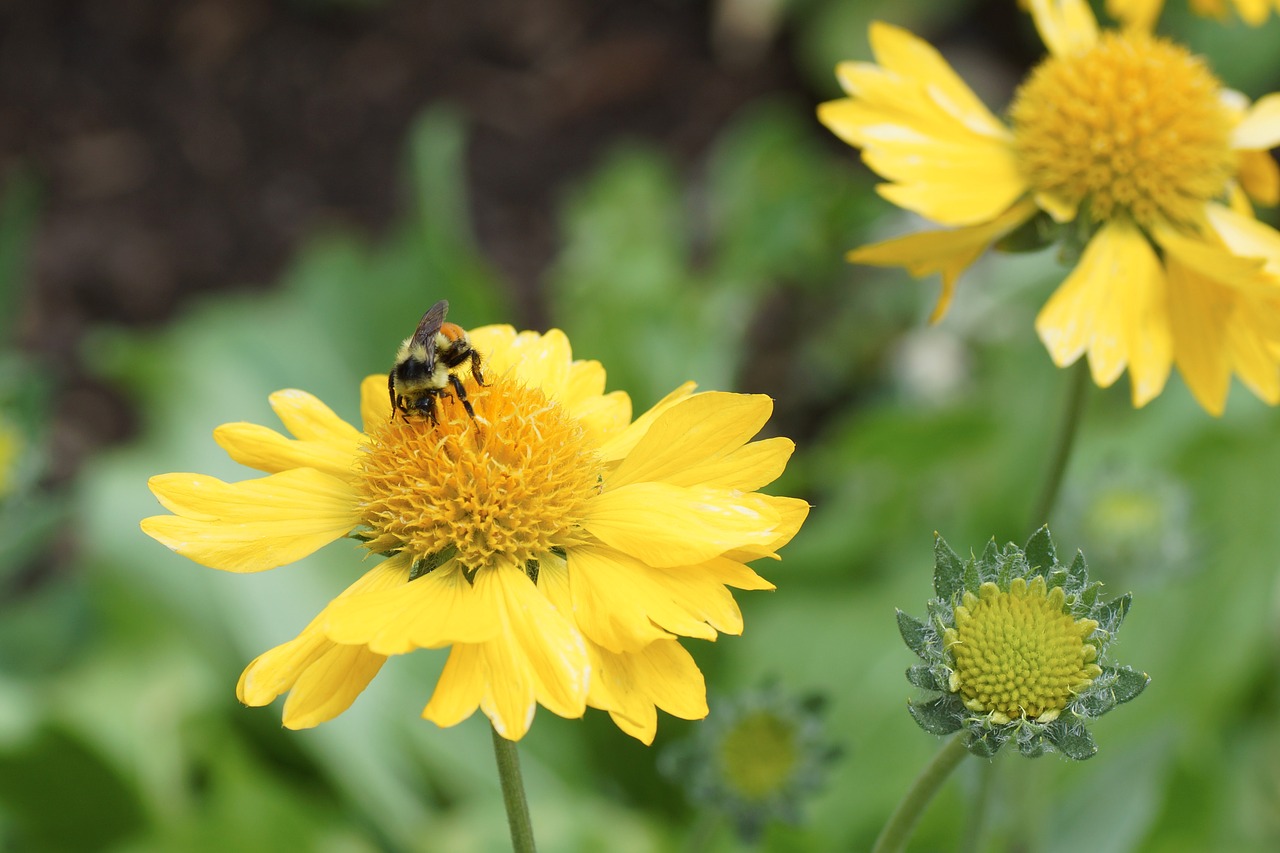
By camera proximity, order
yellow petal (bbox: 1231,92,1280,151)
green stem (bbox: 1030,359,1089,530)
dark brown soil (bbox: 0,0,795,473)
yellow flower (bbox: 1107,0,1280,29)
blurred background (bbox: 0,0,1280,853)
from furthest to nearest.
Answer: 1. dark brown soil (bbox: 0,0,795,473)
2. blurred background (bbox: 0,0,1280,853)
3. yellow flower (bbox: 1107,0,1280,29)
4. yellow petal (bbox: 1231,92,1280,151)
5. green stem (bbox: 1030,359,1089,530)

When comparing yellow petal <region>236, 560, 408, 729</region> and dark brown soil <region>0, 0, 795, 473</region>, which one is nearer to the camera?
yellow petal <region>236, 560, 408, 729</region>

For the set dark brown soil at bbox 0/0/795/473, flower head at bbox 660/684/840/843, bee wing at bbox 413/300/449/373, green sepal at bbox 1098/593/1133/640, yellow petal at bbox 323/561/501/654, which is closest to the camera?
yellow petal at bbox 323/561/501/654

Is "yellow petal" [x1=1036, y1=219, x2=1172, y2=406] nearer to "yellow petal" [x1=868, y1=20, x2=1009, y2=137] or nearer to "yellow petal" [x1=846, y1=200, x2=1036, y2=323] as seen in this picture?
"yellow petal" [x1=846, y1=200, x2=1036, y2=323]

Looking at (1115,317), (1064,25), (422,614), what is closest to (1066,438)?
(1115,317)

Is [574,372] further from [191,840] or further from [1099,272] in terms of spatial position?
[191,840]

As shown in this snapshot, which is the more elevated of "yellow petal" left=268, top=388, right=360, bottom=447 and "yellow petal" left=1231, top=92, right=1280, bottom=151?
"yellow petal" left=1231, top=92, right=1280, bottom=151

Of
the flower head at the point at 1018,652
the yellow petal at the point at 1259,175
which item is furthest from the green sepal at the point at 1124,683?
the yellow petal at the point at 1259,175

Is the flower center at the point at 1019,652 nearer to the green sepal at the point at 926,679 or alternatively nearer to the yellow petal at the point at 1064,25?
the green sepal at the point at 926,679

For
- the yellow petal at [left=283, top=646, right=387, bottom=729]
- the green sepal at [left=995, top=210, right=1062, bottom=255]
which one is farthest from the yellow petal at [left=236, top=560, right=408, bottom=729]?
the green sepal at [left=995, top=210, right=1062, bottom=255]

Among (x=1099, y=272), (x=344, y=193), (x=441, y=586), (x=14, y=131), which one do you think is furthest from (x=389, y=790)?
(x=14, y=131)
